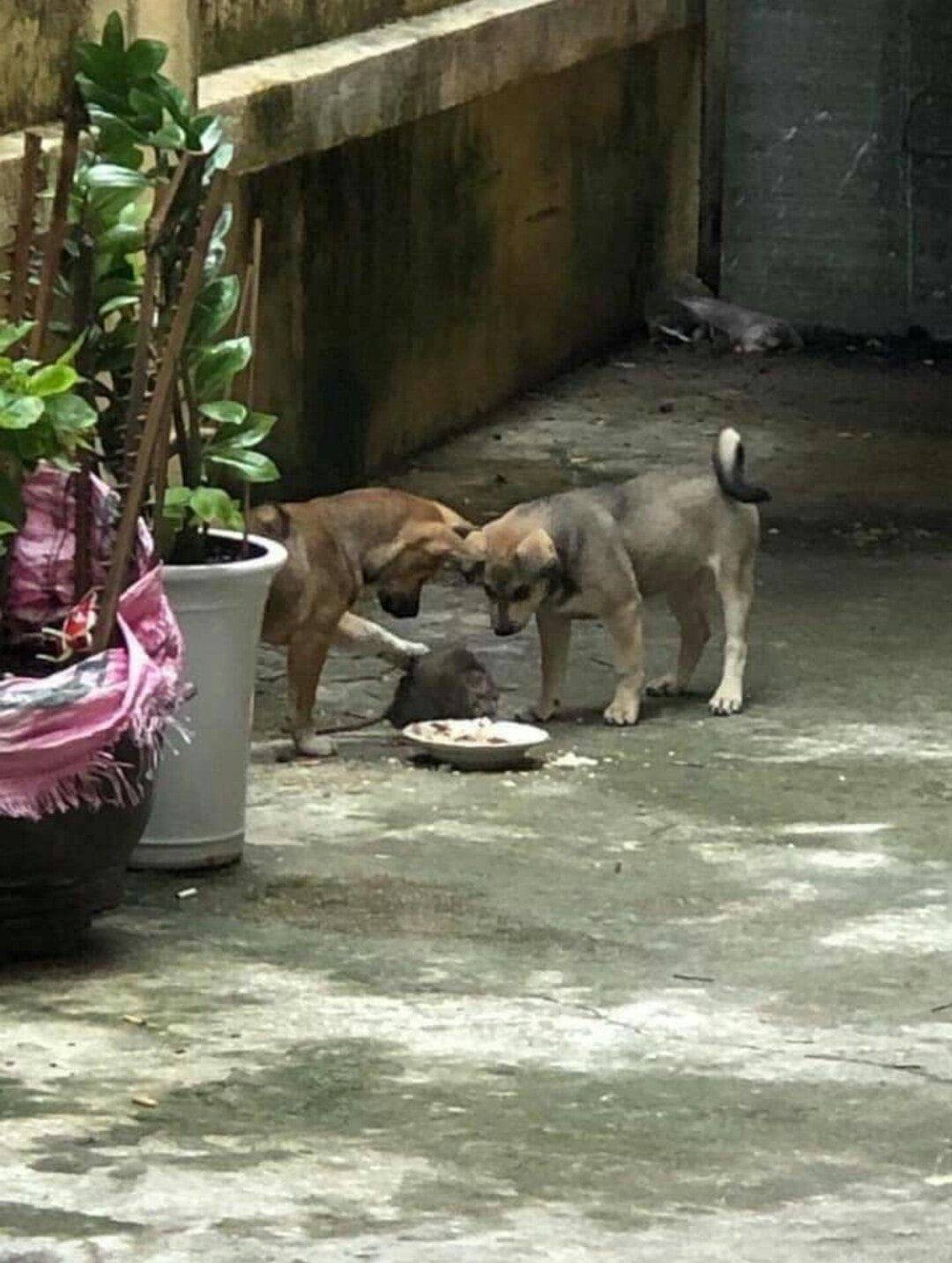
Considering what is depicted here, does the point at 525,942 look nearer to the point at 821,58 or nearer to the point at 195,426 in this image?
the point at 195,426

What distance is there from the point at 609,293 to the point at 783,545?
15.1 ft

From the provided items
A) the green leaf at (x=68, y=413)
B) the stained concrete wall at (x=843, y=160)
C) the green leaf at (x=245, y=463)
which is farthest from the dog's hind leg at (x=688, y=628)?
the stained concrete wall at (x=843, y=160)

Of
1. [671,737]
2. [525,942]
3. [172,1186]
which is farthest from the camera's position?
[671,737]

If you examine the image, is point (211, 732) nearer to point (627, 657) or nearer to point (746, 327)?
point (627, 657)

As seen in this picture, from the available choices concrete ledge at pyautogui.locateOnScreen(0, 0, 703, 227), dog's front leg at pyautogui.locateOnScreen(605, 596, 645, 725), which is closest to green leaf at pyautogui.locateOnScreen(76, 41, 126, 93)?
concrete ledge at pyautogui.locateOnScreen(0, 0, 703, 227)

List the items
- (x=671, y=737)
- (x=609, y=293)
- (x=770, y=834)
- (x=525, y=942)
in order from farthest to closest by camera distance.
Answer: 1. (x=609, y=293)
2. (x=671, y=737)
3. (x=770, y=834)
4. (x=525, y=942)

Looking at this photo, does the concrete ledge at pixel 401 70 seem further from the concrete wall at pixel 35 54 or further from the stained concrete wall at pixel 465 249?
the concrete wall at pixel 35 54

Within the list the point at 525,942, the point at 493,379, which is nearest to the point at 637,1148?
the point at 525,942

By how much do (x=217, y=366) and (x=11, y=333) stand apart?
2.23 ft

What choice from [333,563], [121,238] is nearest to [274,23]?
[333,563]

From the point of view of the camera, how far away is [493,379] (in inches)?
564

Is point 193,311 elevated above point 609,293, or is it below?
above

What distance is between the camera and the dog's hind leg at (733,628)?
364 inches

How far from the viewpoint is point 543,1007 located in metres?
6.13
